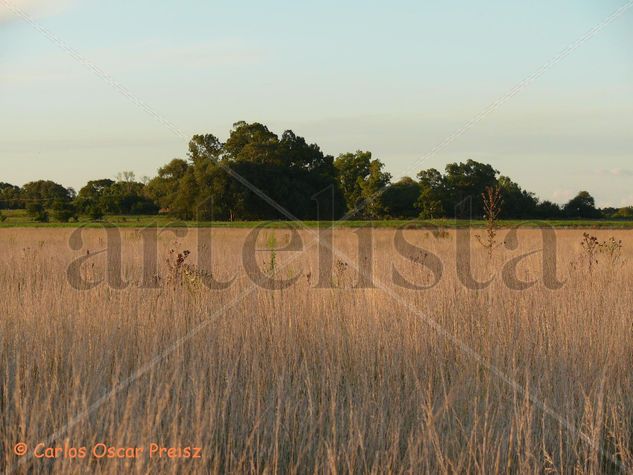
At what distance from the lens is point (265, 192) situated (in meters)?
41.7

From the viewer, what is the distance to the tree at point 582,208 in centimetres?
5300

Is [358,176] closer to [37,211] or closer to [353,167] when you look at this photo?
[353,167]

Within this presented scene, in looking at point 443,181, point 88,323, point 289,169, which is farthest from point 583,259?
point 443,181

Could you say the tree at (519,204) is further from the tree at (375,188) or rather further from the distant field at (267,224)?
the distant field at (267,224)

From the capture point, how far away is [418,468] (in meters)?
3.53

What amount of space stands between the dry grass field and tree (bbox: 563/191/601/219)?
47040 mm

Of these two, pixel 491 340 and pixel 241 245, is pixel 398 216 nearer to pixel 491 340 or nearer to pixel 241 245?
pixel 241 245

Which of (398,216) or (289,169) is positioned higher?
(289,169)

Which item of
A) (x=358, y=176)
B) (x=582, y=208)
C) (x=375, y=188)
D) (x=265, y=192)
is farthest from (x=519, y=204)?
(x=358, y=176)

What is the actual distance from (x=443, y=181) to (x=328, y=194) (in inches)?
339

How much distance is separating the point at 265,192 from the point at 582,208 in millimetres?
27112

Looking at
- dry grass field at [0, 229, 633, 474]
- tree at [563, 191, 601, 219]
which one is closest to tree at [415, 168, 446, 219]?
tree at [563, 191, 601, 219]

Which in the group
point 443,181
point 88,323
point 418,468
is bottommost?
point 418,468

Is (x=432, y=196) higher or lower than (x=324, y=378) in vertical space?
higher
